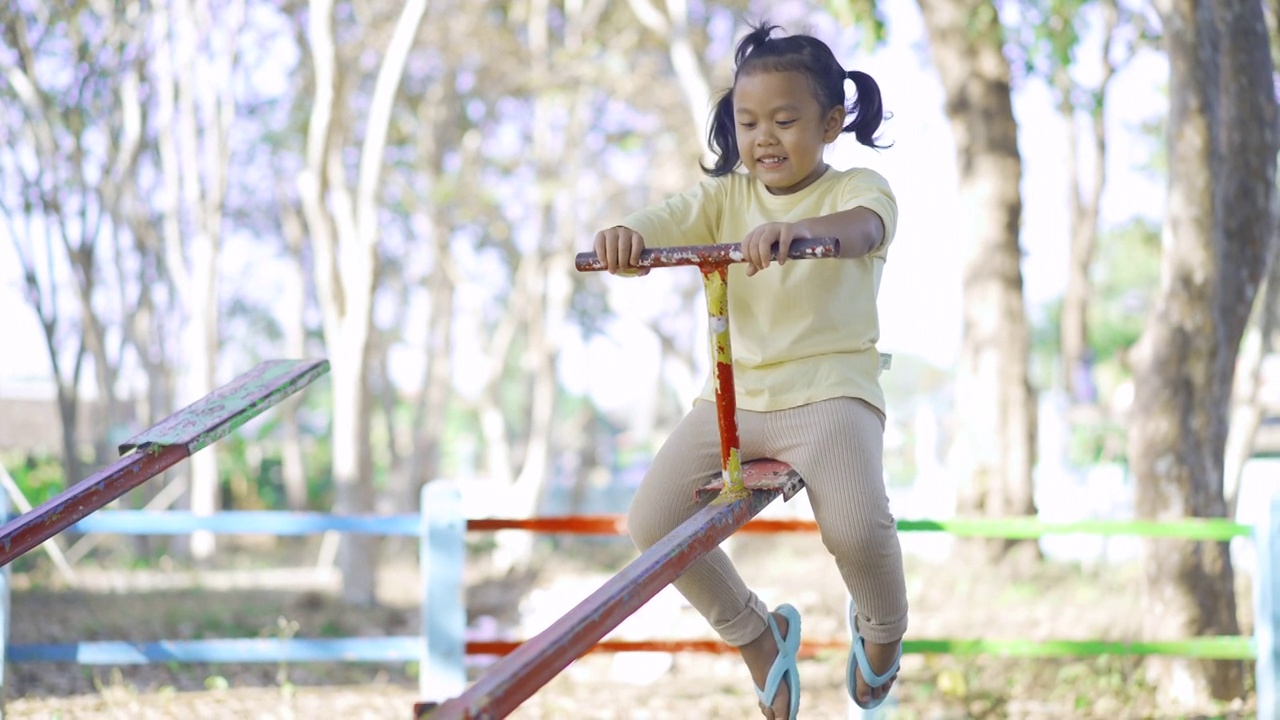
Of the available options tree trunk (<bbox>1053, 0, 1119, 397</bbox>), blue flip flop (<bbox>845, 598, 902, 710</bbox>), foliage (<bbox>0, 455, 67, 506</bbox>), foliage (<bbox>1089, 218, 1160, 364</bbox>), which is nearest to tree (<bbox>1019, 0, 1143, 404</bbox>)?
tree trunk (<bbox>1053, 0, 1119, 397</bbox>)

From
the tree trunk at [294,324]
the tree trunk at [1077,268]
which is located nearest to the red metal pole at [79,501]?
the tree trunk at [1077,268]

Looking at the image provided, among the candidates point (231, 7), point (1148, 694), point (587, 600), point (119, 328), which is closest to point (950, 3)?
point (1148, 694)

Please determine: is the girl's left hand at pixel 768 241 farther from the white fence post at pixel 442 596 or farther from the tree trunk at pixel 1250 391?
the tree trunk at pixel 1250 391

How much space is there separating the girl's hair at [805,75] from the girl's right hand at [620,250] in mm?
451

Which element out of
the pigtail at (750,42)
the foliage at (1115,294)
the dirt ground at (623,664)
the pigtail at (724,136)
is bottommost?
the foliage at (1115,294)

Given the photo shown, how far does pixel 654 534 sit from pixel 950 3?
5.77m

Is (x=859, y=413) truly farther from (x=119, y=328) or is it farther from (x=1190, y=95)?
(x=119, y=328)

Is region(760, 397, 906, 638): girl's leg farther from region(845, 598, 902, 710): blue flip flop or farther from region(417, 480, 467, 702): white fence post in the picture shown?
region(417, 480, 467, 702): white fence post

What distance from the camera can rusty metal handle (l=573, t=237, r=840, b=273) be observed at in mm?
2172

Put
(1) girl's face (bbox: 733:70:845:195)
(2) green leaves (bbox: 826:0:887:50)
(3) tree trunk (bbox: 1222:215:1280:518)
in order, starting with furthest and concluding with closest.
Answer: (3) tree trunk (bbox: 1222:215:1280:518)
(2) green leaves (bbox: 826:0:887:50)
(1) girl's face (bbox: 733:70:845:195)

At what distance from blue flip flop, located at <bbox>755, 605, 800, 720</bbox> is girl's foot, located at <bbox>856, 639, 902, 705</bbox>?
15cm

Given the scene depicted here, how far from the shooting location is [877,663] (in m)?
2.81

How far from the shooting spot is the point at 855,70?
2.74 m

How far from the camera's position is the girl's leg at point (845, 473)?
2.57 m
